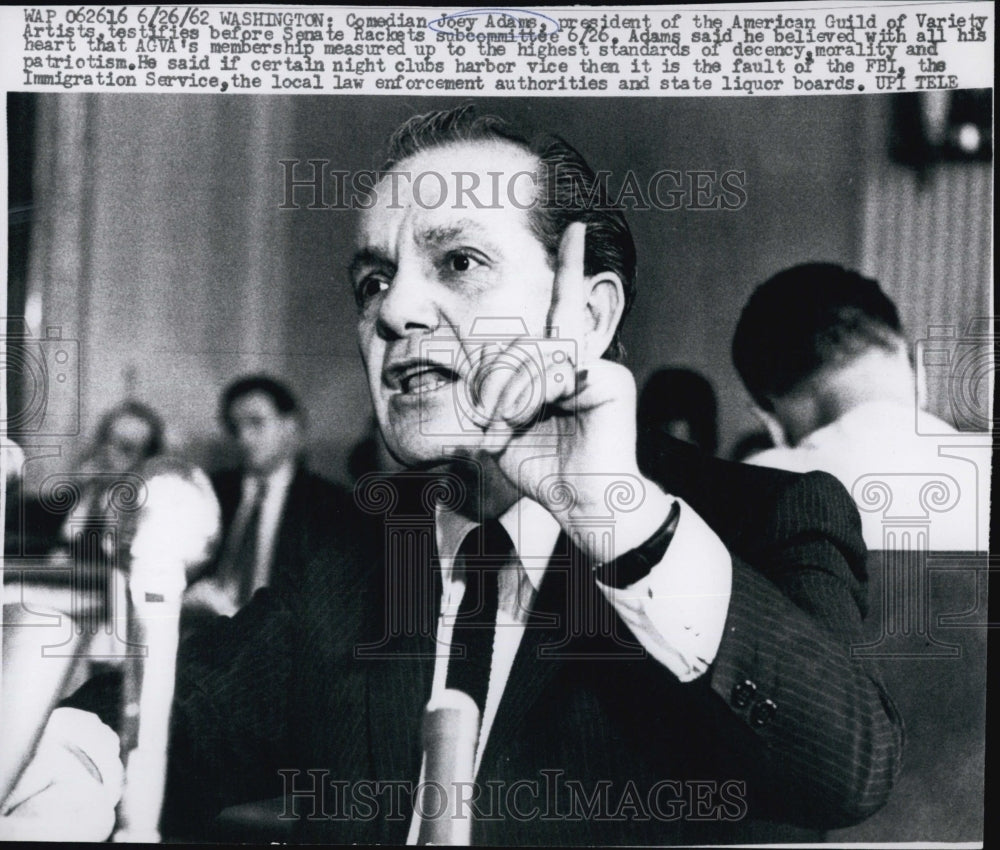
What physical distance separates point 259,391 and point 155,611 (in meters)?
0.61

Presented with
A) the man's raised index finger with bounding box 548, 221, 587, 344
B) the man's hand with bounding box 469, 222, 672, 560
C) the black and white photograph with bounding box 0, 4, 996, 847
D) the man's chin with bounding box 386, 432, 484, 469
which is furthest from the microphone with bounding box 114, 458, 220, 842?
the man's raised index finger with bounding box 548, 221, 587, 344

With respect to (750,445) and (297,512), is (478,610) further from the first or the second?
(750,445)

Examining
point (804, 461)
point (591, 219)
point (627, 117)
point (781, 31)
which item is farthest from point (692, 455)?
point (781, 31)

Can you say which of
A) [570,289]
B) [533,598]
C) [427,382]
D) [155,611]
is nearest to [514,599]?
[533,598]

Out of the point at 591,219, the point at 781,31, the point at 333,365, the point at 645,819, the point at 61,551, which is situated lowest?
the point at 645,819

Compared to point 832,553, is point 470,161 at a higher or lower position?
higher

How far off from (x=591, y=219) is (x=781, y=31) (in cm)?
69

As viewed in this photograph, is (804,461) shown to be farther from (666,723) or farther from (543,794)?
(543,794)

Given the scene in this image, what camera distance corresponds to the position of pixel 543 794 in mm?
2613

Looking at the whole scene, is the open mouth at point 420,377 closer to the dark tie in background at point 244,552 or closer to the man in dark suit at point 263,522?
the man in dark suit at point 263,522

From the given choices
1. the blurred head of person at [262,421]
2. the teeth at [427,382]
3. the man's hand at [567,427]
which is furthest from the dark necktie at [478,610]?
the blurred head of person at [262,421]

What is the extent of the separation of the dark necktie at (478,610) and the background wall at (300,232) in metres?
0.43

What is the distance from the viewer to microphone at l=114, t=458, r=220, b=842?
2.60 metres

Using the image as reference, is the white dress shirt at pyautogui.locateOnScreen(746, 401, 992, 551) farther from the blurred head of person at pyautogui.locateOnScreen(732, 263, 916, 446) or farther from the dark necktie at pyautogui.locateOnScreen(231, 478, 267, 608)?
the dark necktie at pyautogui.locateOnScreen(231, 478, 267, 608)
